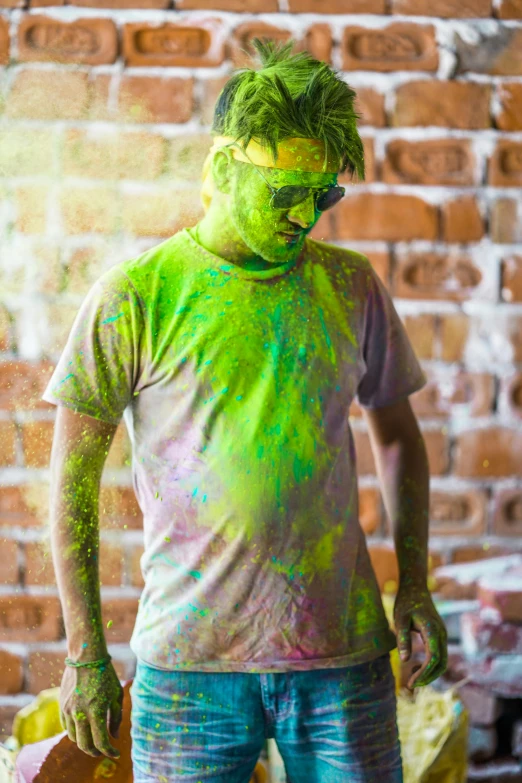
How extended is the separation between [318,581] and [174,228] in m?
0.51

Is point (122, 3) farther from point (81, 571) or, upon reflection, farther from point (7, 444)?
point (81, 571)

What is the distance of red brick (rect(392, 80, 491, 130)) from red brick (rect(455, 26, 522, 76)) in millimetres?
25

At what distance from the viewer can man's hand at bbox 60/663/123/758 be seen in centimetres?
83

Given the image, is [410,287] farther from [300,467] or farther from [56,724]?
[56,724]

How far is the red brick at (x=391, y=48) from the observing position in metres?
1.11

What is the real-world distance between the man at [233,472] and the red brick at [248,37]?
9.0 inches

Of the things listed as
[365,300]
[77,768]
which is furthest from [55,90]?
[77,768]

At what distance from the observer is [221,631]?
837mm

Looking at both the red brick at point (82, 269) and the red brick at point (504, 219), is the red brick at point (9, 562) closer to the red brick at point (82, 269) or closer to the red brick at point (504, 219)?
the red brick at point (82, 269)

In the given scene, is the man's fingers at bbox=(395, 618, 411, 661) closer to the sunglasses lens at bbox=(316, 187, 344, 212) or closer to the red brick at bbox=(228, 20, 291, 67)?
the sunglasses lens at bbox=(316, 187, 344, 212)

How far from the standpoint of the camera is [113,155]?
1.06 meters

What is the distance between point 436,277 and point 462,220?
0.09 metres

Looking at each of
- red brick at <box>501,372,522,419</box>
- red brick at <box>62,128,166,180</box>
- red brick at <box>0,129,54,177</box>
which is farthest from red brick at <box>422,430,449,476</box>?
red brick at <box>0,129,54,177</box>

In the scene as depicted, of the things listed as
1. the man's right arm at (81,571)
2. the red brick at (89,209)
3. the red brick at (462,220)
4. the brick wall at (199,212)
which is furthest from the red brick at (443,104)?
the man's right arm at (81,571)
